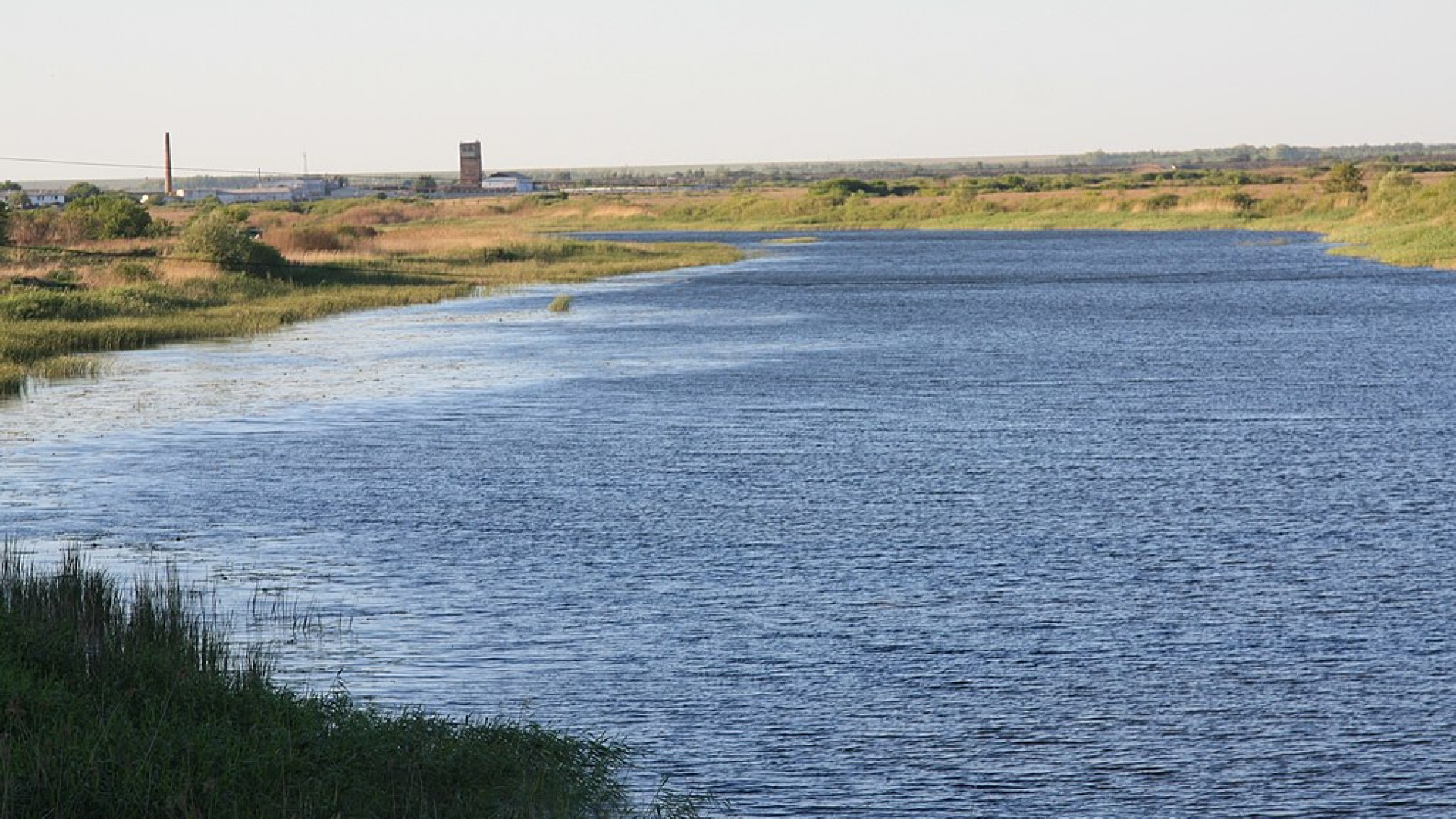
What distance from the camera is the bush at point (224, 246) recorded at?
228 feet

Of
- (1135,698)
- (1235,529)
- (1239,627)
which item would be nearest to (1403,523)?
(1235,529)

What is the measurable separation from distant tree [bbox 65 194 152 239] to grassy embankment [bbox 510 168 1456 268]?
64748 mm

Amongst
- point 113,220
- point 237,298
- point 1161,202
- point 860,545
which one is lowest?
point 860,545

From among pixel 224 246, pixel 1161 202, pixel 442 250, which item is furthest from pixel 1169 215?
pixel 224 246

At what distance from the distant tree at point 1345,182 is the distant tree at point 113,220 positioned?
102 meters

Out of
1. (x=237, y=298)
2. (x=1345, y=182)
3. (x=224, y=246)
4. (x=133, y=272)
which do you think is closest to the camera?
(x=133, y=272)

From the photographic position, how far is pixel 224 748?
1245cm

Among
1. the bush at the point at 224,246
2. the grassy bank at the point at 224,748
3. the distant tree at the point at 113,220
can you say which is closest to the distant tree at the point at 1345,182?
the distant tree at the point at 113,220

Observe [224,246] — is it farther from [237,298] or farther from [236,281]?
[237,298]

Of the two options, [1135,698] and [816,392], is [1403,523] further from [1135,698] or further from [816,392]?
[816,392]

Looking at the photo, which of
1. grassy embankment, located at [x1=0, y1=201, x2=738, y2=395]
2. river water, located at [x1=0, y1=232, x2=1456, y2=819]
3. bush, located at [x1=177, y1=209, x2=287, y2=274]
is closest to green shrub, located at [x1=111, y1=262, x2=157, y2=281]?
grassy embankment, located at [x1=0, y1=201, x2=738, y2=395]

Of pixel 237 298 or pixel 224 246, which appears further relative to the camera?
pixel 224 246

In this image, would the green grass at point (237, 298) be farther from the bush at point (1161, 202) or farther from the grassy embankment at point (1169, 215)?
the bush at point (1161, 202)

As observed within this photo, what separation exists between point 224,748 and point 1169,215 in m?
156
